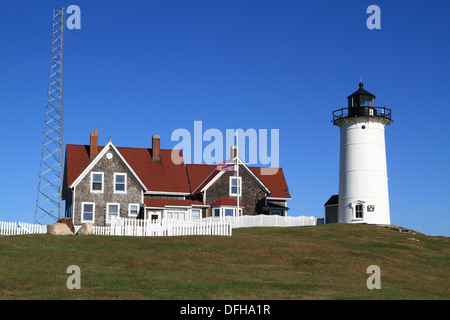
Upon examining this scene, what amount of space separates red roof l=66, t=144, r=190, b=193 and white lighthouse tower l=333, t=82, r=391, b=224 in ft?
49.3

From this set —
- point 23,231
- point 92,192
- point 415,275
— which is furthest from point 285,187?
point 415,275

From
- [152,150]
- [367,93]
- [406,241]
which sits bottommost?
[406,241]

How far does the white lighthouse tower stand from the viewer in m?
51.0

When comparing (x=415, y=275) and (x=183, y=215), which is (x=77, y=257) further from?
(x=183, y=215)

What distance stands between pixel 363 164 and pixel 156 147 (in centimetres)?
2039

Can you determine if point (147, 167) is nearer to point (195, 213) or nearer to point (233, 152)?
point (195, 213)

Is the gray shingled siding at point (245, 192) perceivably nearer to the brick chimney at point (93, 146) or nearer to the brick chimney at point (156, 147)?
the brick chimney at point (156, 147)

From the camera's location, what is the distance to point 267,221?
165ft

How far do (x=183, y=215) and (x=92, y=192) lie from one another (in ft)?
28.1

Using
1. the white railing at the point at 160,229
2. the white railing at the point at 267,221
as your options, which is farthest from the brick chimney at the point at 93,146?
the white railing at the point at 160,229

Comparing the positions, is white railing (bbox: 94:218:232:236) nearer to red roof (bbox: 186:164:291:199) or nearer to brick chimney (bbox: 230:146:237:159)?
red roof (bbox: 186:164:291:199)

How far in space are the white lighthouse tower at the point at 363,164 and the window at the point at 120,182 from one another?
19520 mm

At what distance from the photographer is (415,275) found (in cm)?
2542

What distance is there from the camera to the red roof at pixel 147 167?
5353 cm
